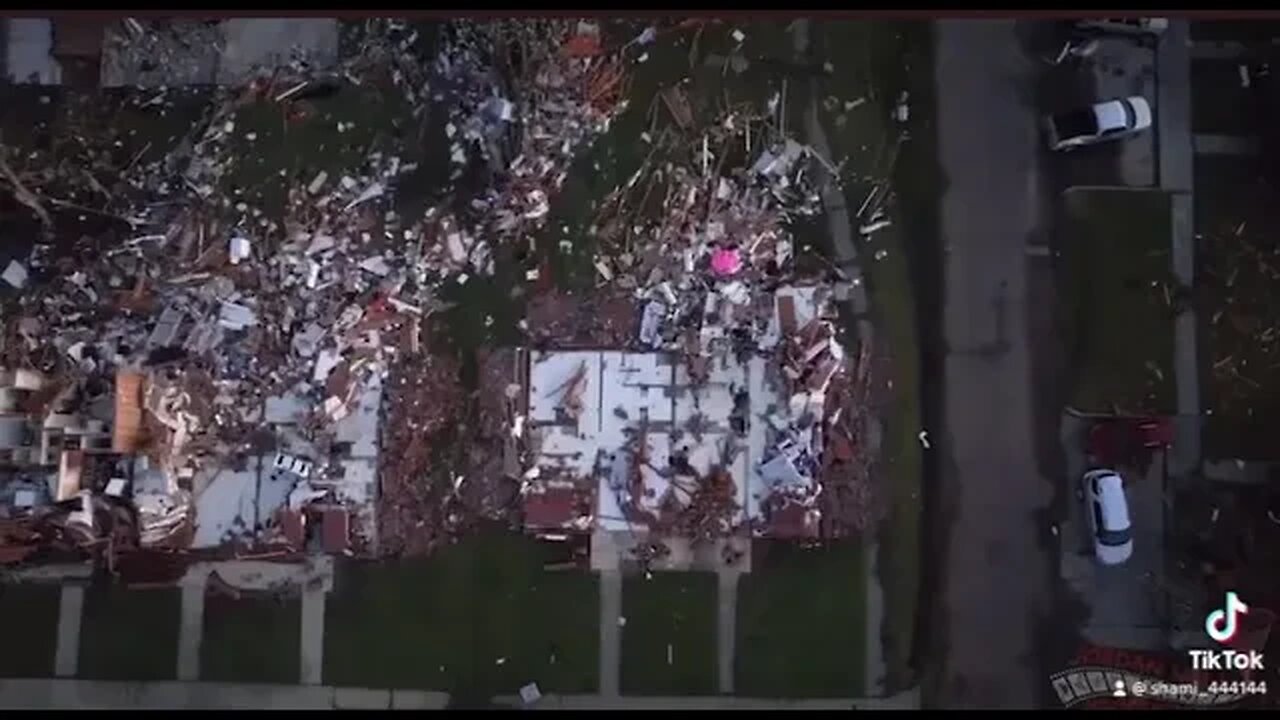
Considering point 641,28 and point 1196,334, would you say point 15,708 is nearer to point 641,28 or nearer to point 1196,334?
point 641,28

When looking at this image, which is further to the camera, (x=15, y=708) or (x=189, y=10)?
(x=15, y=708)

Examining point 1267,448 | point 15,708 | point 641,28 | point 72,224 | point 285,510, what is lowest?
point 15,708

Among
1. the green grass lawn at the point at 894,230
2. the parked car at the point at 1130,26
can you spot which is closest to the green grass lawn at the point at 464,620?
the green grass lawn at the point at 894,230

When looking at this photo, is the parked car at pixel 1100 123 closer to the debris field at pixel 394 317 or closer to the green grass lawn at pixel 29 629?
the debris field at pixel 394 317

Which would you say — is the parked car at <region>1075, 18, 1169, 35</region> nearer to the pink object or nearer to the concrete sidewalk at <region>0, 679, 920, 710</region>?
the pink object

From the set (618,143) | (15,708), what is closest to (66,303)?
(15,708)

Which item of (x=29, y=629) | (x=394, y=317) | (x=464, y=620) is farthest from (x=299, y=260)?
(x=29, y=629)
